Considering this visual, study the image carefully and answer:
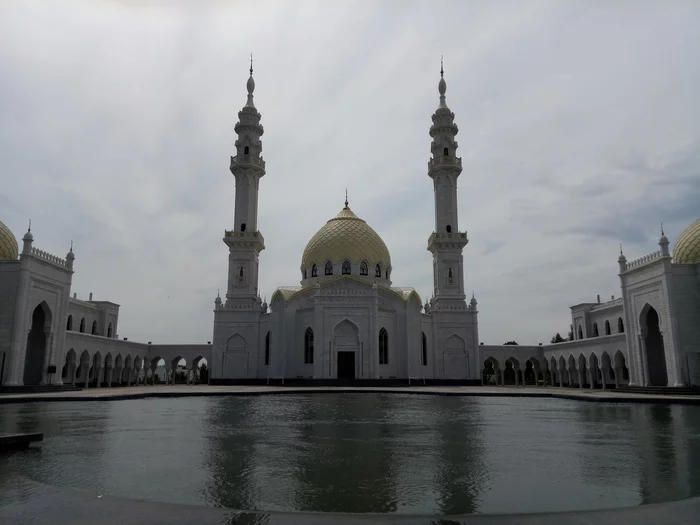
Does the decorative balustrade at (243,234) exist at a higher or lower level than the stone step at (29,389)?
higher

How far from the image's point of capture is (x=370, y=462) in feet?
21.6

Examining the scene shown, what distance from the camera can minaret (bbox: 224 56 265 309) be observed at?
38656 mm

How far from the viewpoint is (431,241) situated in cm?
3972

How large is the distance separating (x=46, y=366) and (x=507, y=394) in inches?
895

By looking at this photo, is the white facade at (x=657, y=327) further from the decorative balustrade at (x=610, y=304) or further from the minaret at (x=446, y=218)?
the minaret at (x=446, y=218)

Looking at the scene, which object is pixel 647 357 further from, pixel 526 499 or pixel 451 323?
pixel 526 499

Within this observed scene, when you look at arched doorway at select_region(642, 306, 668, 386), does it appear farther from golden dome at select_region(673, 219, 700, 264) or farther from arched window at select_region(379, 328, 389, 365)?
arched window at select_region(379, 328, 389, 365)

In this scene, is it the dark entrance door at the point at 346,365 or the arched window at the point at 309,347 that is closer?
the dark entrance door at the point at 346,365

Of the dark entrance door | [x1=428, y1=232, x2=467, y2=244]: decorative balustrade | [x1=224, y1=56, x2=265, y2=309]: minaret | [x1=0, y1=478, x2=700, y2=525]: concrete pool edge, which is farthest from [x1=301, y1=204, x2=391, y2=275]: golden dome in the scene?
[x1=0, y1=478, x2=700, y2=525]: concrete pool edge

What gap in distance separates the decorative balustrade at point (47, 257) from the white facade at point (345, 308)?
11.3 meters

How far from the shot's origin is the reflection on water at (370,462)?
4836 millimetres

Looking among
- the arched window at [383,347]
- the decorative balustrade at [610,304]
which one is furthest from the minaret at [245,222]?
the decorative balustrade at [610,304]

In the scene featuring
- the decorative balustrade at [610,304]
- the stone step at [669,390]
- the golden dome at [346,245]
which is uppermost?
the golden dome at [346,245]

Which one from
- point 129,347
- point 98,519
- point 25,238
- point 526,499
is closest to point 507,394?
point 526,499
